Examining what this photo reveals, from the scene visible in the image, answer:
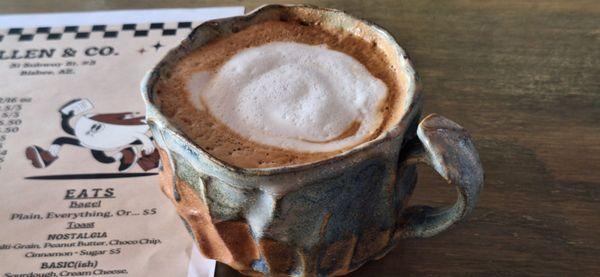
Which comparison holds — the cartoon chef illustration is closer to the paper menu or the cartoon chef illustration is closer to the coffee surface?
the paper menu

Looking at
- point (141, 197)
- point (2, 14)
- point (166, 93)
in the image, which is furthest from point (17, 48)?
point (166, 93)

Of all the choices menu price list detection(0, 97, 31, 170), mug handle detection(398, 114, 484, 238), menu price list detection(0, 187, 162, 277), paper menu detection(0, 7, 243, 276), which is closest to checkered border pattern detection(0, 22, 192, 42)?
paper menu detection(0, 7, 243, 276)

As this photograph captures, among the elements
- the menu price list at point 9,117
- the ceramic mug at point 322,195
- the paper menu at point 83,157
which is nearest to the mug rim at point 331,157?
the ceramic mug at point 322,195

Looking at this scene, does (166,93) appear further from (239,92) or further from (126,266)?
(126,266)

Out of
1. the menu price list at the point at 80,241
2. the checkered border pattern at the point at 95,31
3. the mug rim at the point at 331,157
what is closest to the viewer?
the mug rim at the point at 331,157

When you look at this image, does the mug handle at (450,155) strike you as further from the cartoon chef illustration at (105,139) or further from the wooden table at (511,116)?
the cartoon chef illustration at (105,139)

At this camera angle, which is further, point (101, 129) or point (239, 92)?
point (101, 129)

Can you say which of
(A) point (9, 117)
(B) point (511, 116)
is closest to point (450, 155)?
(B) point (511, 116)
